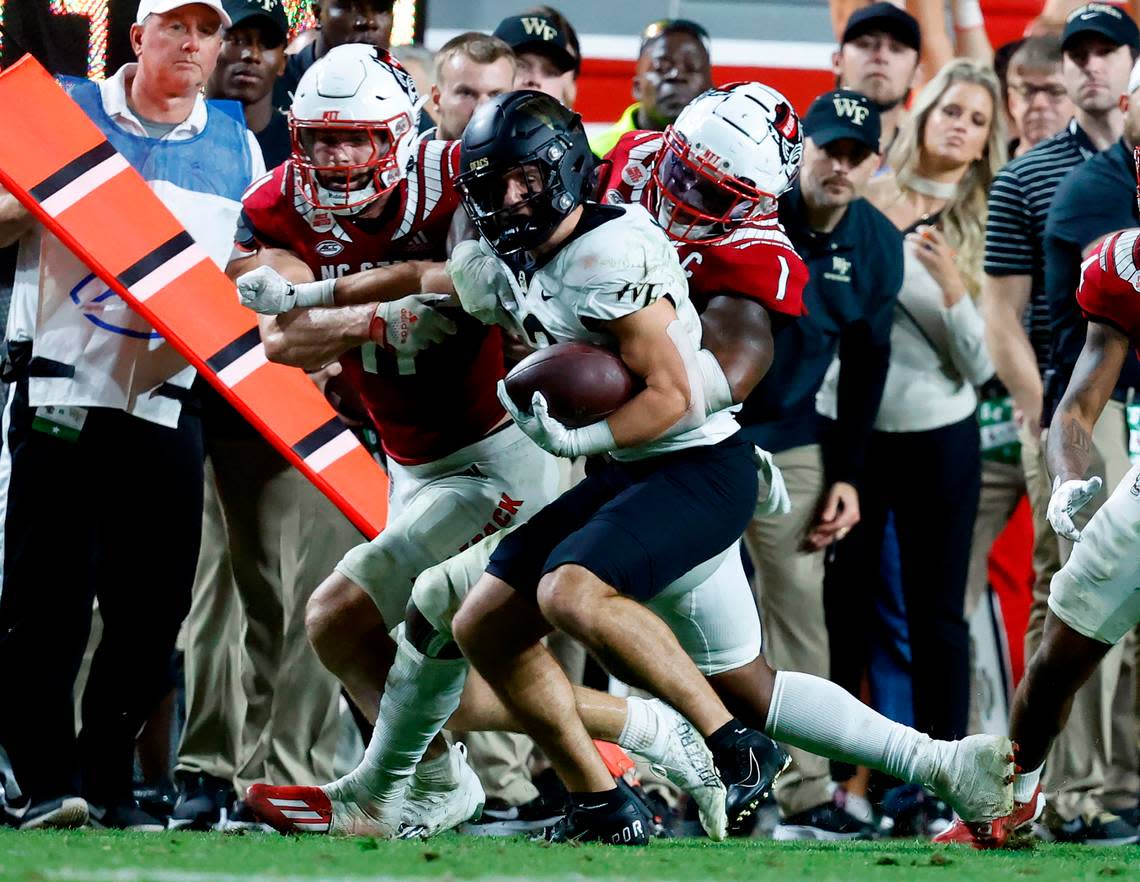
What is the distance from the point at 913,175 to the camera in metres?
5.82

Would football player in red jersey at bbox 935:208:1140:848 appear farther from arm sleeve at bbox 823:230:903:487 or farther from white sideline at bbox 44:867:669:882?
white sideline at bbox 44:867:669:882

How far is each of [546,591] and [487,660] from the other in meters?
0.26

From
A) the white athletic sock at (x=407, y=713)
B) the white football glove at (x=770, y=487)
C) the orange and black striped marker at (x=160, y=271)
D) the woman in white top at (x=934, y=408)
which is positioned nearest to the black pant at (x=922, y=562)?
the woman in white top at (x=934, y=408)

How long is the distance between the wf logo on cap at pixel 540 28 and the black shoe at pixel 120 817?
2.76 m

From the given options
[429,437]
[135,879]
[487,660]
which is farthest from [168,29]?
[135,879]

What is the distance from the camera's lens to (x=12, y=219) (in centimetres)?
466

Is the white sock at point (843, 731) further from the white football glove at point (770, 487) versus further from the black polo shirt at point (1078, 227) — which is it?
the black polo shirt at point (1078, 227)

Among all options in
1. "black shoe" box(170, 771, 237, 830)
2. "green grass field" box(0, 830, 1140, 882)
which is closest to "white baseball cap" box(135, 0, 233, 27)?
"black shoe" box(170, 771, 237, 830)

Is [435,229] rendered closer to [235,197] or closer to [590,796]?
[235,197]

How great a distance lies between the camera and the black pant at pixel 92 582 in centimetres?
439

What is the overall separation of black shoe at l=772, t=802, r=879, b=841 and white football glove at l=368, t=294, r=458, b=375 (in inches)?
71.7

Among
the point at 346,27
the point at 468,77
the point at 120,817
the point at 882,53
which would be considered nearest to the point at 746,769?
the point at 120,817

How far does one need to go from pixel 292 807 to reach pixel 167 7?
2.11m

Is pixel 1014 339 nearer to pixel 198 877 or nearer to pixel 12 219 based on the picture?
pixel 12 219
